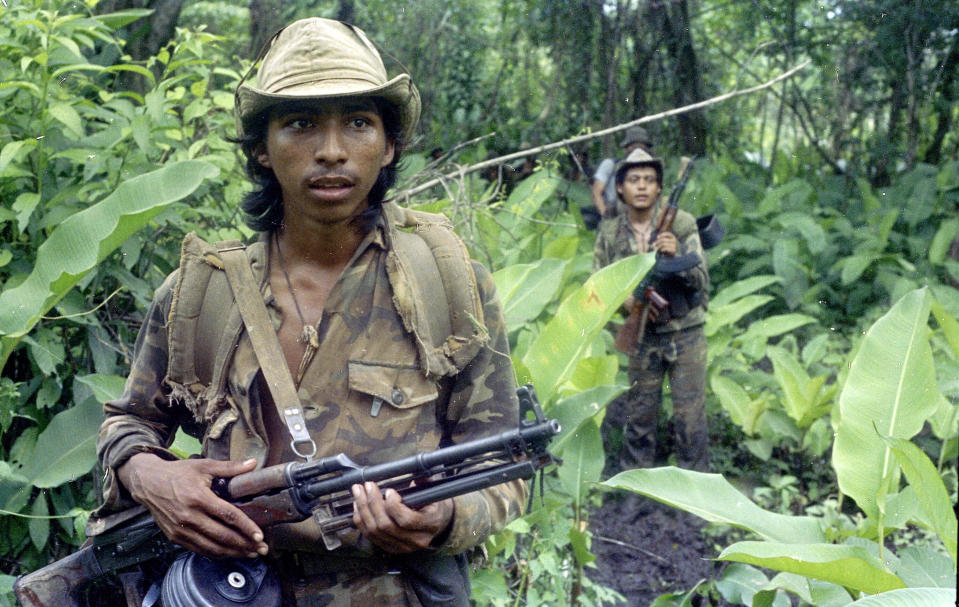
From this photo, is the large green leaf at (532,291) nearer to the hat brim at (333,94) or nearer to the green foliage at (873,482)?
the green foliage at (873,482)

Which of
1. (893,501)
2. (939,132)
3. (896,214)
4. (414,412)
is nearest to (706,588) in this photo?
(893,501)

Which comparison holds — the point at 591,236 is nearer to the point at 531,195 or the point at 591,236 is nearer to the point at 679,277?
the point at 531,195

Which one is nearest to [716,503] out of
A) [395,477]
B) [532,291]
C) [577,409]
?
[577,409]

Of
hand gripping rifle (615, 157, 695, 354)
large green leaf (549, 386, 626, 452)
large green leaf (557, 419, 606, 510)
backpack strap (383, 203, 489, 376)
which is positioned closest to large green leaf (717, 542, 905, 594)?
large green leaf (549, 386, 626, 452)

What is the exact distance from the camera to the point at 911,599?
248 centimetres

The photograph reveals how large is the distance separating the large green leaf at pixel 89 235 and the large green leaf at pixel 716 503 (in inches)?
63.5

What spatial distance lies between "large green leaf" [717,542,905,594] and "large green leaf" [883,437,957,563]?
0.80 ft

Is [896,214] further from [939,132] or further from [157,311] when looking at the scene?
[157,311]

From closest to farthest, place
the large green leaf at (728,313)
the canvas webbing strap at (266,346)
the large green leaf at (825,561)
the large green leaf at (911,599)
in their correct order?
the canvas webbing strap at (266,346)
the large green leaf at (911,599)
the large green leaf at (825,561)
the large green leaf at (728,313)

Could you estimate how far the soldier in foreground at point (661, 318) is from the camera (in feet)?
18.6

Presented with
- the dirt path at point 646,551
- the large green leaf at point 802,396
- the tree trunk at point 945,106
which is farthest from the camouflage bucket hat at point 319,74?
the tree trunk at point 945,106

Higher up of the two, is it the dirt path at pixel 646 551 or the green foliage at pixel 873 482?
the green foliage at pixel 873 482

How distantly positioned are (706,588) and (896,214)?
601 cm

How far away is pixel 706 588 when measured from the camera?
12.4 ft
